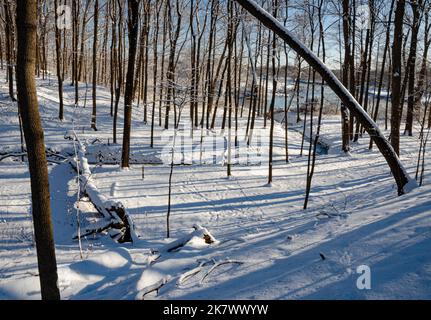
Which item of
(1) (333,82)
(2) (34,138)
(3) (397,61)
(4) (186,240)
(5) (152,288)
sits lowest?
(4) (186,240)

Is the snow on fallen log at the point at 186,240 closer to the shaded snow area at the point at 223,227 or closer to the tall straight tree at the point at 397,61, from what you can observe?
the shaded snow area at the point at 223,227

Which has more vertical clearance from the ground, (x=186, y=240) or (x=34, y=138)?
(x=34, y=138)

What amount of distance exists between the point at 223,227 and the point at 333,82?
17.0ft

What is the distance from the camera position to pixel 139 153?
16078 millimetres

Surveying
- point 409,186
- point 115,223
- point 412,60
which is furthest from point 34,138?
point 412,60

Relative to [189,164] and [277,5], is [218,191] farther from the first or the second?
[277,5]

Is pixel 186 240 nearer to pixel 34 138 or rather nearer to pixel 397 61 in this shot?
pixel 34 138

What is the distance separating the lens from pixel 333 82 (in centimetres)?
435

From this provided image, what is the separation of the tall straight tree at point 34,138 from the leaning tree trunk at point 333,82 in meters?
2.21

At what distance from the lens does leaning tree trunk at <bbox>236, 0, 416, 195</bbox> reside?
3654mm

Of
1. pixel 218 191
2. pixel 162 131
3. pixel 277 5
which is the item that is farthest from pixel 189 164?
pixel 277 5

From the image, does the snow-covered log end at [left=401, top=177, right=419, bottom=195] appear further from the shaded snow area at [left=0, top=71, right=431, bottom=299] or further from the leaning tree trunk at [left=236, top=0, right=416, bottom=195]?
the shaded snow area at [left=0, top=71, right=431, bottom=299]

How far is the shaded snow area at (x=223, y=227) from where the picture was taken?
340 cm

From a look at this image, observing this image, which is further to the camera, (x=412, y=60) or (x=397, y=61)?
(x=412, y=60)
